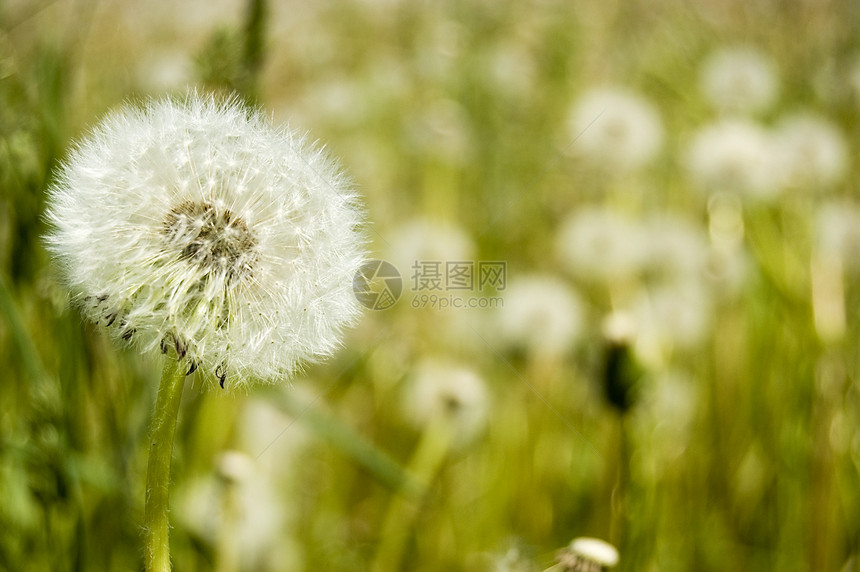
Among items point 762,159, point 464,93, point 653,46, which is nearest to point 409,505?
point 762,159

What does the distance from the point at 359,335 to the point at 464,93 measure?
953 millimetres

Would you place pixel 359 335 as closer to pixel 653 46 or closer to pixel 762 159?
pixel 762 159

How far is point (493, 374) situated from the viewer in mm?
1493

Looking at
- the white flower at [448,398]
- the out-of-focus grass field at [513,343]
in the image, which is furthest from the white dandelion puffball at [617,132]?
the white flower at [448,398]

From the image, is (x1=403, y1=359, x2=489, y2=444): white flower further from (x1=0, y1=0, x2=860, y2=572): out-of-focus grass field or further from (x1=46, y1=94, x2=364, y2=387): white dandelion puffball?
(x1=46, y1=94, x2=364, y2=387): white dandelion puffball

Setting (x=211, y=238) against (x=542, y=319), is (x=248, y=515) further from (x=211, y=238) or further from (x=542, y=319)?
(x=542, y=319)

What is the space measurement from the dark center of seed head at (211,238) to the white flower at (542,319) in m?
1.03

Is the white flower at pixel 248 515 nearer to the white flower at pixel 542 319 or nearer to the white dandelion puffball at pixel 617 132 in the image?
the white flower at pixel 542 319

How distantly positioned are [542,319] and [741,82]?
2.90 ft

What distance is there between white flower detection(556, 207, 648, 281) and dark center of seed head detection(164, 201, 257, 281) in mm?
1003

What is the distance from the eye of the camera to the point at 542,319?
1.50 meters

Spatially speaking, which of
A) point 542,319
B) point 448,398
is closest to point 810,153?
point 542,319

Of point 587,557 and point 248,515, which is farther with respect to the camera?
point 248,515

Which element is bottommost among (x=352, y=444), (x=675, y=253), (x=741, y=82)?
(x=352, y=444)
